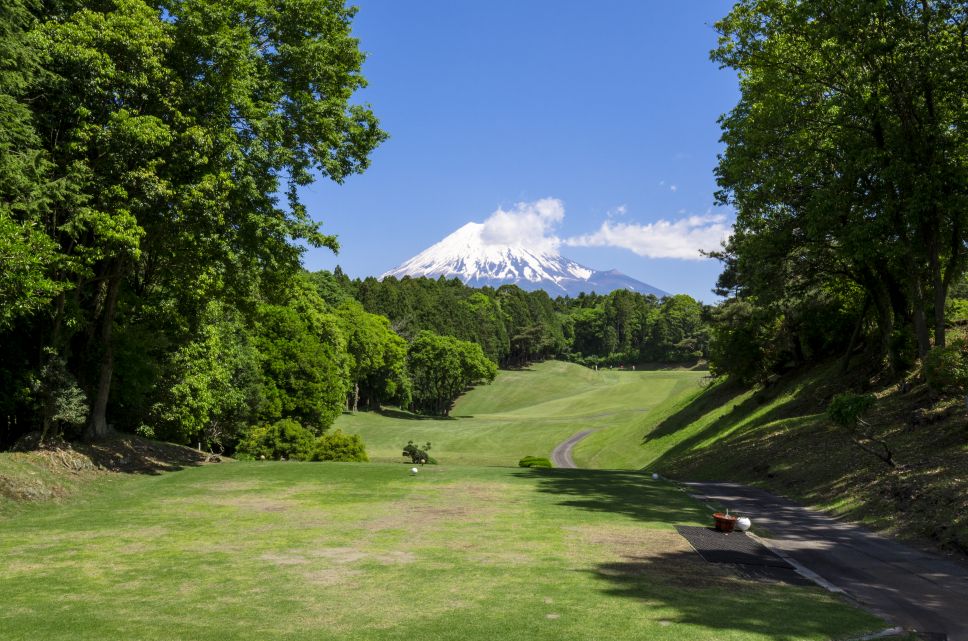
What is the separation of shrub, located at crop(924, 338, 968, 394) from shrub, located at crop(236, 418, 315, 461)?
3209cm

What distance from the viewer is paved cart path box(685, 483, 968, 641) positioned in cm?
863

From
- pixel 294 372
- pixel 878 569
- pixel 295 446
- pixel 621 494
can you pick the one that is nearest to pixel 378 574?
pixel 878 569

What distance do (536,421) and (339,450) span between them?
143 feet

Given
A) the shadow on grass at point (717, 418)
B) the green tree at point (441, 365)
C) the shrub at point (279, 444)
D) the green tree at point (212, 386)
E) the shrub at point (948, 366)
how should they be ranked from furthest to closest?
the green tree at point (441, 365) < the shrub at point (279, 444) < the shadow on grass at point (717, 418) < the green tree at point (212, 386) < the shrub at point (948, 366)

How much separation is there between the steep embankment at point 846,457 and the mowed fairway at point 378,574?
4.48 meters

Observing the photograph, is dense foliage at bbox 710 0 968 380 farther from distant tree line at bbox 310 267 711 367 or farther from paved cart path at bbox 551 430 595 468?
distant tree line at bbox 310 267 711 367

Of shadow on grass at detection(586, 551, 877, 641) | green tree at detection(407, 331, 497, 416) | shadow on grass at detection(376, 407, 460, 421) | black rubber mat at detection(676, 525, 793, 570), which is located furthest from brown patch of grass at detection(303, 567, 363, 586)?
green tree at detection(407, 331, 497, 416)

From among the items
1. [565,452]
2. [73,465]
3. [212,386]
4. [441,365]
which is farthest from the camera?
[441,365]

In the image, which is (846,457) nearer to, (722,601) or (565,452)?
(722,601)

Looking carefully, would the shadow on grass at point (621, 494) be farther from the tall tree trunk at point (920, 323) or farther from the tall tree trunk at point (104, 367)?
the tall tree trunk at point (104, 367)

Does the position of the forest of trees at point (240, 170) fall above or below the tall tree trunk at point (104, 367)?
above

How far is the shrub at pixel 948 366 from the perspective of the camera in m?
17.7

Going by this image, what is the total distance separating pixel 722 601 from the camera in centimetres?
864

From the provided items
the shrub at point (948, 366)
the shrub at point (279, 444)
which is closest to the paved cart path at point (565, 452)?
the shrub at point (279, 444)
